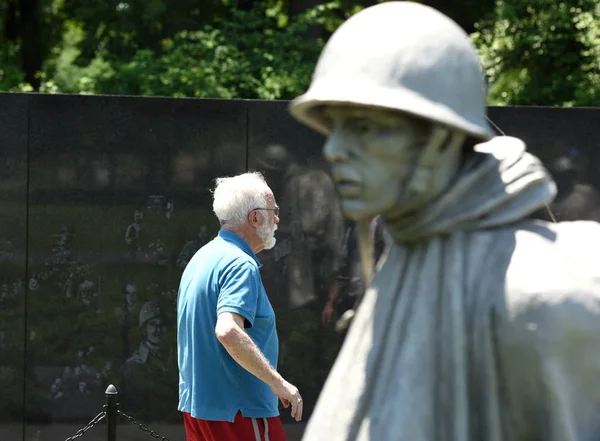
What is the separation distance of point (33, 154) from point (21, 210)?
374mm

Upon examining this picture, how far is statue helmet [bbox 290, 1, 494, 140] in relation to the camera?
1.87 metres

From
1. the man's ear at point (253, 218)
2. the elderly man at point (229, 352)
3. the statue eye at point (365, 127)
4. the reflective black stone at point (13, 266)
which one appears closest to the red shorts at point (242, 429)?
the elderly man at point (229, 352)

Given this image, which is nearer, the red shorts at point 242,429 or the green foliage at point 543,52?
the red shorts at point 242,429

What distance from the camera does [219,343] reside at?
5.08 metres

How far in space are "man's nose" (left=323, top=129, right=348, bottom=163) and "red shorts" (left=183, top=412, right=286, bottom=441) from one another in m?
3.14

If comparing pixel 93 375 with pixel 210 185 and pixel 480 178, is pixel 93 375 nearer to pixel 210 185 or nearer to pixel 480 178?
pixel 210 185

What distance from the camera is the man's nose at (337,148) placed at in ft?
6.47

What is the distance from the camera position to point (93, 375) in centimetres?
812

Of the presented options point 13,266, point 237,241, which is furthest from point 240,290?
point 13,266

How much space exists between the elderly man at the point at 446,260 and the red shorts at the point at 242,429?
9.77ft

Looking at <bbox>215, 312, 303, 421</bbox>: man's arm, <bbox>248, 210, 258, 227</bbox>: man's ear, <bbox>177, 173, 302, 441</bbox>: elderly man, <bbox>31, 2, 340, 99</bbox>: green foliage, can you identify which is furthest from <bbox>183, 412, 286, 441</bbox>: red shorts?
<bbox>31, 2, 340, 99</bbox>: green foliage

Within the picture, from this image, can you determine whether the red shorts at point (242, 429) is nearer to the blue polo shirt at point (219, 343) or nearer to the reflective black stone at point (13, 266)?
the blue polo shirt at point (219, 343)

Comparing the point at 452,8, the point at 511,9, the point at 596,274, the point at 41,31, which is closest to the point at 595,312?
the point at 596,274

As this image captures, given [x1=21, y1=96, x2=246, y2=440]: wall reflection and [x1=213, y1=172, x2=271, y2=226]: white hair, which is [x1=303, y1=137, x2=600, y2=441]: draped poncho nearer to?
[x1=213, y1=172, x2=271, y2=226]: white hair
